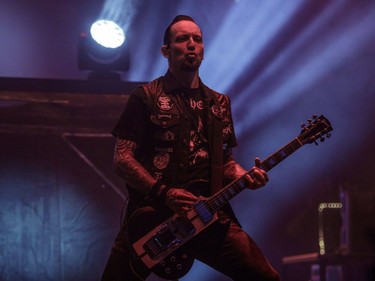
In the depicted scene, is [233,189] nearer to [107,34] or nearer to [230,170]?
[230,170]

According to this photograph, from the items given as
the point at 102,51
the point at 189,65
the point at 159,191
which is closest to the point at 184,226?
the point at 159,191

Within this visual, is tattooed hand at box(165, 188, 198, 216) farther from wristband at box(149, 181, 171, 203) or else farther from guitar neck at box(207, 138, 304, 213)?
guitar neck at box(207, 138, 304, 213)

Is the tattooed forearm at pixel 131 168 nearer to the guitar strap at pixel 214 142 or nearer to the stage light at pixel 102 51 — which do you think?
the guitar strap at pixel 214 142

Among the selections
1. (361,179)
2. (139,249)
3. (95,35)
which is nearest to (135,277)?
(139,249)

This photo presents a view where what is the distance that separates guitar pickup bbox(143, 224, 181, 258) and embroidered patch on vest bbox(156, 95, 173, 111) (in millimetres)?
752

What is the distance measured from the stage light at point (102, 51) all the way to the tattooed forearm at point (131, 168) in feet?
9.25

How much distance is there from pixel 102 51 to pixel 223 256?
344 centimetres

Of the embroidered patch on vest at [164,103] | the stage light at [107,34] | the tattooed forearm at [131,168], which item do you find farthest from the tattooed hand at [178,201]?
the stage light at [107,34]

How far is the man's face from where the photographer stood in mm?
3955

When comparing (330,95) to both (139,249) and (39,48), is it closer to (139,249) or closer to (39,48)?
(39,48)

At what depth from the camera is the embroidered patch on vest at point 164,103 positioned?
3857 millimetres

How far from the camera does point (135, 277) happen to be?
3.55 meters

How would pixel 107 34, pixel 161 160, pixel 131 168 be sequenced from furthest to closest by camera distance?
1. pixel 107 34
2. pixel 161 160
3. pixel 131 168

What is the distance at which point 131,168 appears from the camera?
144 inches
